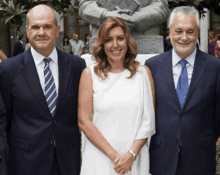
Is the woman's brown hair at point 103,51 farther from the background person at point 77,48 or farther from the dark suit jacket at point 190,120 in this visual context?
the background person at point 77,48

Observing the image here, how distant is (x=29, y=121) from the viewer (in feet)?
9.31

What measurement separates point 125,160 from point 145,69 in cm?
77

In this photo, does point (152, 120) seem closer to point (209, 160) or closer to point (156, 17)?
point (209, 160)

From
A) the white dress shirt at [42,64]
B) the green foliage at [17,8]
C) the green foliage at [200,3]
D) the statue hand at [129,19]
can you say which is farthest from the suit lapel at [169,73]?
the green foliage at [17,8]

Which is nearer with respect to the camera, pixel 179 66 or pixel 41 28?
pixel 41 28

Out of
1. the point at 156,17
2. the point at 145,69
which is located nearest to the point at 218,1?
the point at 156,17

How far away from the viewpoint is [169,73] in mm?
2973

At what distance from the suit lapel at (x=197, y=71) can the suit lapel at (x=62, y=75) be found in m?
0.95

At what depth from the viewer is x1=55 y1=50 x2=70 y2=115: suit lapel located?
2.88m

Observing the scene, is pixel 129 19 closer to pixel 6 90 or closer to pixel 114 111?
pixel 114 111

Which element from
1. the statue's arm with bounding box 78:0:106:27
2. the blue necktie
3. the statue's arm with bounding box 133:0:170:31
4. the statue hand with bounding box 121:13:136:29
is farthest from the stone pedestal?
the blue necktie

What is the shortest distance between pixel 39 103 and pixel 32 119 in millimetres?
139

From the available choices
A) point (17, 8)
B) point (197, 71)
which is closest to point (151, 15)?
point (197, 71)

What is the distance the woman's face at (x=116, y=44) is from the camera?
2934mm
